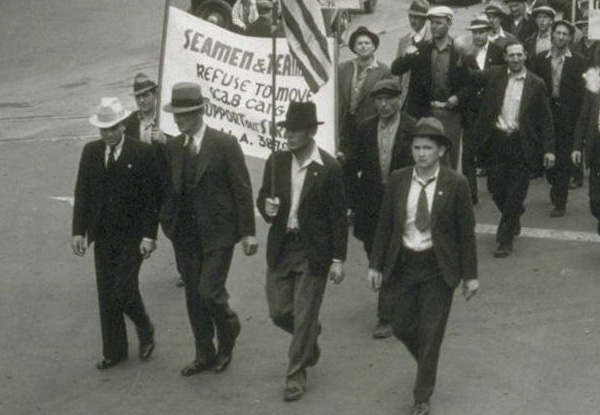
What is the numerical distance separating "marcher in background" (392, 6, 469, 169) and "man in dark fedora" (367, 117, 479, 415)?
480 centimetres

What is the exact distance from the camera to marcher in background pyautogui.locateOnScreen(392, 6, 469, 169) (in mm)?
14266

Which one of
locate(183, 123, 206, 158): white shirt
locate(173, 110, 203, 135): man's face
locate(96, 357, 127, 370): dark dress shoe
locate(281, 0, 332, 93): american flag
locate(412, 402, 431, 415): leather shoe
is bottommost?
locate(96, 357, 127, 370): dark dress shoe

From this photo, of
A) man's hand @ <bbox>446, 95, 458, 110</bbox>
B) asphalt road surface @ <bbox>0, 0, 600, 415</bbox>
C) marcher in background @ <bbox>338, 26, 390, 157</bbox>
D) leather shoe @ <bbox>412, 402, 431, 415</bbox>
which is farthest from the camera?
man's hand @ <bbox>446, 95, 458, 110</bbox>

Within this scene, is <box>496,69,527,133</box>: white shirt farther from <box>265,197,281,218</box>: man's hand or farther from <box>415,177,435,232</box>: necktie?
<box>415,177,435,232</box>: necktie

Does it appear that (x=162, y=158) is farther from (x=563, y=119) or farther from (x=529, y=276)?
(x=563, y=119)

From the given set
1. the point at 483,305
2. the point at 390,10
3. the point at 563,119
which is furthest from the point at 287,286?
the point at 390,10

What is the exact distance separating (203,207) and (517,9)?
383 inches

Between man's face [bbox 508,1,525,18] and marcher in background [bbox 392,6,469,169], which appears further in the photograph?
man's face [bbox 508,1,525,18]

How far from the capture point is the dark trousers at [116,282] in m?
10.5

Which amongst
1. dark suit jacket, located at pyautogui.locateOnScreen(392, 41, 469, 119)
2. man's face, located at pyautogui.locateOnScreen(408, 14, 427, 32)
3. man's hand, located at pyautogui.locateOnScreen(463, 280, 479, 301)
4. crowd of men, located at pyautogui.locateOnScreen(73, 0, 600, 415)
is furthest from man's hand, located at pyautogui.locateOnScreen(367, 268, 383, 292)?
man's face, located at pyautogui.locateOnScreen(408, 14, 427, 32)

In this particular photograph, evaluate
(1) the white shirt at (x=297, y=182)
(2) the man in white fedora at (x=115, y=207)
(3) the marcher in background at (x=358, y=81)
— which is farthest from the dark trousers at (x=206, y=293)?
(3) the marcher in background at (x=358, y=81)

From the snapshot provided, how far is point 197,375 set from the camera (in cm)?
1045

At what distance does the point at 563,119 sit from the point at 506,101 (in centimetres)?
196

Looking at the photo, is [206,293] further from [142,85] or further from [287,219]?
[142,85]
